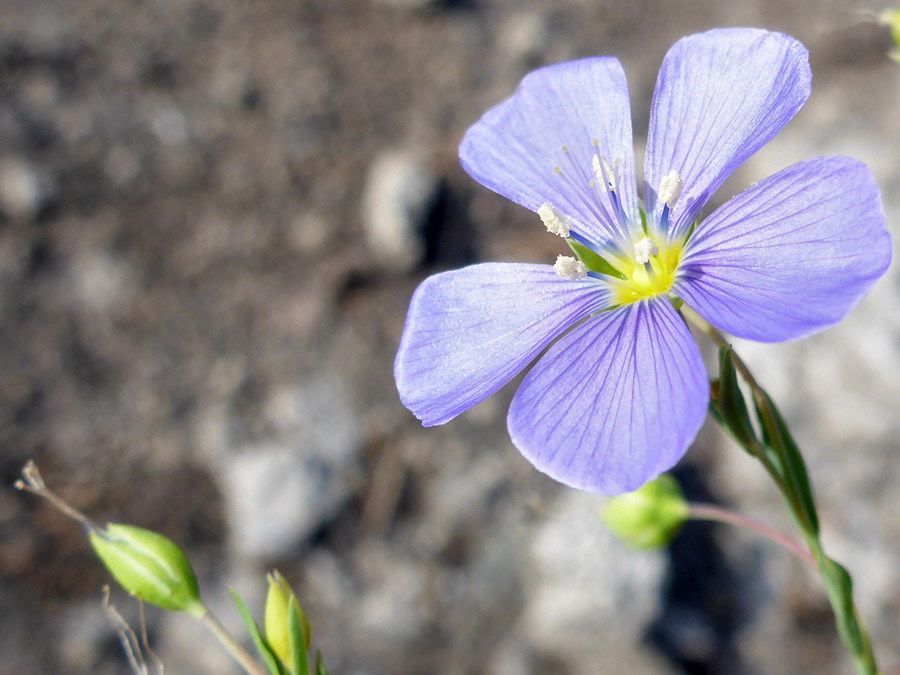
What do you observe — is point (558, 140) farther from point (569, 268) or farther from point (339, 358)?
point (339, 358)

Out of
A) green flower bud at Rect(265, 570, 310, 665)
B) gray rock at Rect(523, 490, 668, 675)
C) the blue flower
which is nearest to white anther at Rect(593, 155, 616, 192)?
A: the blue flower

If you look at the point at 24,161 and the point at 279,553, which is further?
the point at 24,161

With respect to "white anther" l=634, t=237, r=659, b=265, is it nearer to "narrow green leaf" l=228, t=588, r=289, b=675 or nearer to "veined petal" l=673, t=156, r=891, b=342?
"veined petal" l=673, t=156, r=891, b=342

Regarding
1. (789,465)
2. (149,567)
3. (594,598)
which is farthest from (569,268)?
(594,598)

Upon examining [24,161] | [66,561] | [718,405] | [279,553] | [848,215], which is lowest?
[279,553]

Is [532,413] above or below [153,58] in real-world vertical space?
below

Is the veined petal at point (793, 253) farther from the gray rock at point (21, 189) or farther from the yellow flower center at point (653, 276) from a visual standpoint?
the gray rock at point (21, 189)

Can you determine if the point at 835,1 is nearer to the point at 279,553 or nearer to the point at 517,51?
the point at 517,51

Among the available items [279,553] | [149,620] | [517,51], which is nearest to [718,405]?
[279,553]
